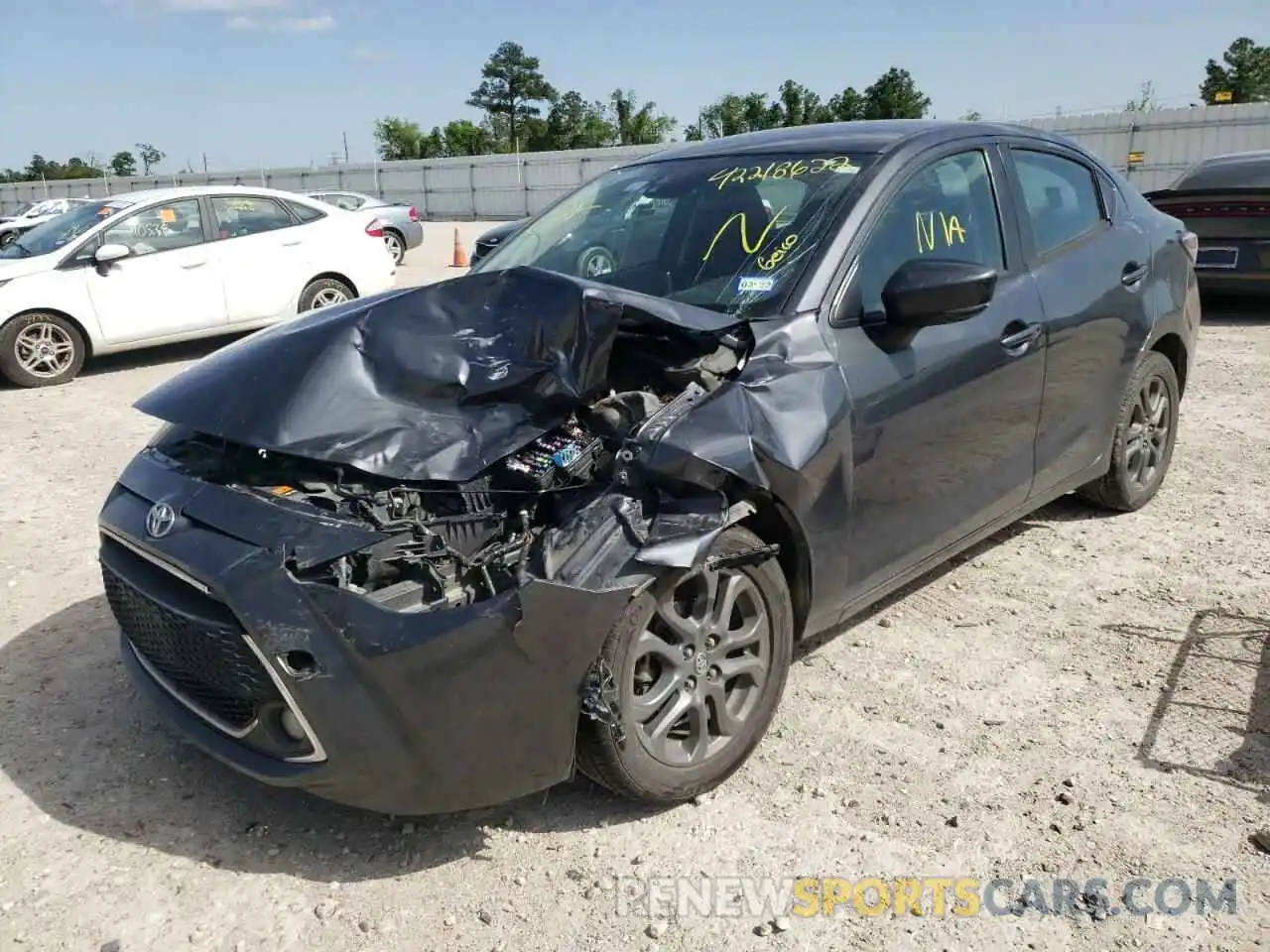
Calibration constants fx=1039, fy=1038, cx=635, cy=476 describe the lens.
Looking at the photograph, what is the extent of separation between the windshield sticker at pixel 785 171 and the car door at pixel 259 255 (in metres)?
7.00

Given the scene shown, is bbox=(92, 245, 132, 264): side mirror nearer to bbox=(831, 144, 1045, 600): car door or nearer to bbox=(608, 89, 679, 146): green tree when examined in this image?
bbox=(831, 144, 1045, 600): car door

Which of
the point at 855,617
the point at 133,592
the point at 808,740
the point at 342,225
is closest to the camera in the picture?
the point at 133,592

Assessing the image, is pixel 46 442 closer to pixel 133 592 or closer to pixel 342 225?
pixel 342 225

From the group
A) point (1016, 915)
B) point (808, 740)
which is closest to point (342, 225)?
point (808, 740)

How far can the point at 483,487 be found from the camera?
271cm

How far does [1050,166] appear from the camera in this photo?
434 centimetres

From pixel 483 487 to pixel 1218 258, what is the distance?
8.81m

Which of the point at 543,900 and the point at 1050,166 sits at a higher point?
the point at 1050,166

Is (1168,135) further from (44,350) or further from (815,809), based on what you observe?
(815,809)

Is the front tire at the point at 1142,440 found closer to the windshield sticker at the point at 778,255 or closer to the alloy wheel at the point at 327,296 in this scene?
the windshield sticker at the point at 778,255

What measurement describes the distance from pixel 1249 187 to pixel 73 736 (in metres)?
9.75

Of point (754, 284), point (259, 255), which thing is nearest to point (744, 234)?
point (754, 284)

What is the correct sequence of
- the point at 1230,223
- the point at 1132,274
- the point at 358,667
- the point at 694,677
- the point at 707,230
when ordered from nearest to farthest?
→ the point at 358,667 < the point at 694,677 < the point at 707,230 < the point at 1132,274 < the point at 1230,223

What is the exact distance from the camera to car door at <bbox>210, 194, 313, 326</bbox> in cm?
959
